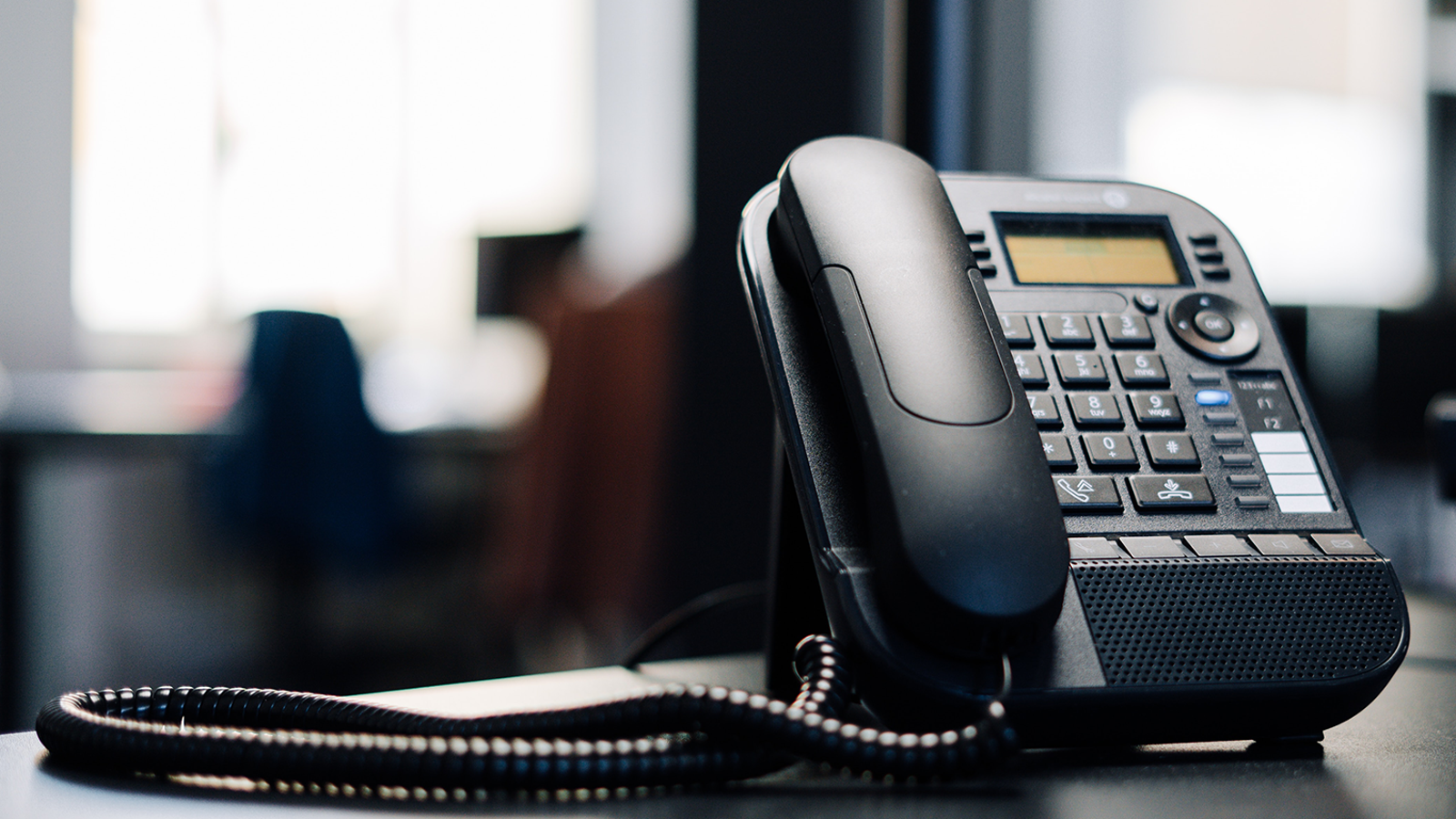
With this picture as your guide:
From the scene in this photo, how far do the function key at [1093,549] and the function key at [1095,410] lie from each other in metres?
0.04

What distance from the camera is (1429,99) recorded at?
2703 mm

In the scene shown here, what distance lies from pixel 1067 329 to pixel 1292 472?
0.09 meters

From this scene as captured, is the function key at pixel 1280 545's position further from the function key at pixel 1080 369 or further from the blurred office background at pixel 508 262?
the blurred office background at pixel 508 262

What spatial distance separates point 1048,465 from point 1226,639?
69mm

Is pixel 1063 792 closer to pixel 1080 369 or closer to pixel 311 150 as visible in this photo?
pixel 1080 369

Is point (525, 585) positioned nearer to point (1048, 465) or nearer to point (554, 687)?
point (554, 687)

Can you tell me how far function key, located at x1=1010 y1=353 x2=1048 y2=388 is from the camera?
1.15ft

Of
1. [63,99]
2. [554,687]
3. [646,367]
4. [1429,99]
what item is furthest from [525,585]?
[1429,99]

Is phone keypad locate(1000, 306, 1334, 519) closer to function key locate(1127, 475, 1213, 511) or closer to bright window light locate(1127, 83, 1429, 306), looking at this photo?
function key locate(1127, 475, 1213, 511)

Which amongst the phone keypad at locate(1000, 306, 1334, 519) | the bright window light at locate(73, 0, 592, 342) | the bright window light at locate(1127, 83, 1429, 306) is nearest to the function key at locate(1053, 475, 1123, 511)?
the phone keypad at locate(1000, 306, 1334, 519)

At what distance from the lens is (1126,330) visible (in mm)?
375

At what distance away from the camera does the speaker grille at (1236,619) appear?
30 cm

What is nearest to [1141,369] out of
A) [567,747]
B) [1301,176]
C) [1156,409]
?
[1156,409]

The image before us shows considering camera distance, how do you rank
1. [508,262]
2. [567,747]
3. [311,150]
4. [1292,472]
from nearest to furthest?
1. [567,747]
2. [1292,472]
3. [508,262]
4. [311,150]
